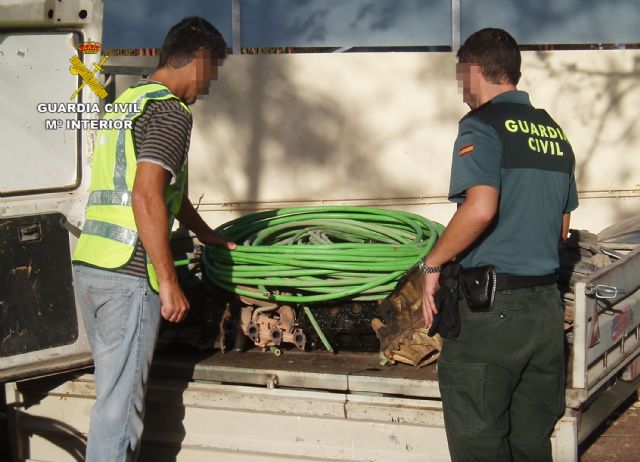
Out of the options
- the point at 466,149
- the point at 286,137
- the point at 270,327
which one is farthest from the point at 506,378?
the point at 286,137

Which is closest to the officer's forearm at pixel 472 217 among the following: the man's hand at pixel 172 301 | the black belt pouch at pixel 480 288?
the black belt pouch at pixel 480 288

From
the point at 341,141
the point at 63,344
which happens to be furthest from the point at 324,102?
the point at 63,344

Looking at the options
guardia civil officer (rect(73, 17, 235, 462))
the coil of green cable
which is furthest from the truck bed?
guardia civil officer (rect(73, 17, 235, 462))

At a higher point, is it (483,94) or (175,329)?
(483,94)

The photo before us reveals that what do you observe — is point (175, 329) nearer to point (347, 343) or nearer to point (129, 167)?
point (347, 343)

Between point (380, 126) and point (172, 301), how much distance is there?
3.61 meters

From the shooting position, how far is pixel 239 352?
371cm

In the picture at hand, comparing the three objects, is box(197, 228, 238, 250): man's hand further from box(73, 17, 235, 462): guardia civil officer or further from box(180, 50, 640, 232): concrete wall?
box(180, 50, 640, 232): concrete wall

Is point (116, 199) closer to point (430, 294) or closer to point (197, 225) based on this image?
point (197, 225)

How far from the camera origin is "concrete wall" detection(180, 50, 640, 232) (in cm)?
613

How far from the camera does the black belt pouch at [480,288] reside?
273cm

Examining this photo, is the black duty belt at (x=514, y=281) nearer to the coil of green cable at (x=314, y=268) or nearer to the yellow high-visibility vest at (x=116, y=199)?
the coil of green cable at (x=314, y=268)

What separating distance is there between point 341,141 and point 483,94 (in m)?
3.36

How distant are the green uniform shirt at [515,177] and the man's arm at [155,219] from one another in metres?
1.05
